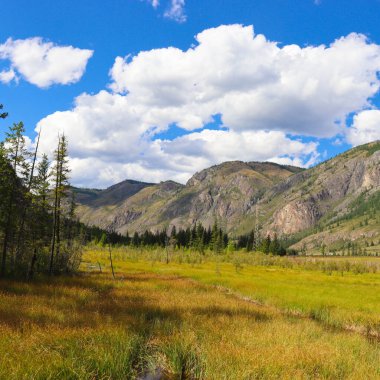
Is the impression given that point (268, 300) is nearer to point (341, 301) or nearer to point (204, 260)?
point (341, 301)

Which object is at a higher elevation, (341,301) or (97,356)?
(97,356)

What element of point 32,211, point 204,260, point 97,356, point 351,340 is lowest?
point 204,260

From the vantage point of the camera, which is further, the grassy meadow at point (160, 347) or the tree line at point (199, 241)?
the tree line at point (199, 241)

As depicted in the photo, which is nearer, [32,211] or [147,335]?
[147,335]

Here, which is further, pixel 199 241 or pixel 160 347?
pixel 199 241

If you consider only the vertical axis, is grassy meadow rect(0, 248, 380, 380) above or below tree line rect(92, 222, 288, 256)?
above

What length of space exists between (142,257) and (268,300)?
7732cm

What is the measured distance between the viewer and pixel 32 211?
3256cm

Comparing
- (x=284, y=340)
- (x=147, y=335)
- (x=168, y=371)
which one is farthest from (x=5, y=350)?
(x=284, y=340)

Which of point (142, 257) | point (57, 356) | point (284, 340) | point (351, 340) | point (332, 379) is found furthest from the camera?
point (142, 257)

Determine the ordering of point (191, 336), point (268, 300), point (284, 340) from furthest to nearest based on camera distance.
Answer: point (268, 300) → point (284, 340) → point (191, 336)

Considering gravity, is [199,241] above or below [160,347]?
below

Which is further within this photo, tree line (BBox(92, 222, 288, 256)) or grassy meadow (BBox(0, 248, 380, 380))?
tree line (BBox(92, 222, 288, 256))

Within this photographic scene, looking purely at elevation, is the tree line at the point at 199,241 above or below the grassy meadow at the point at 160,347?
below
